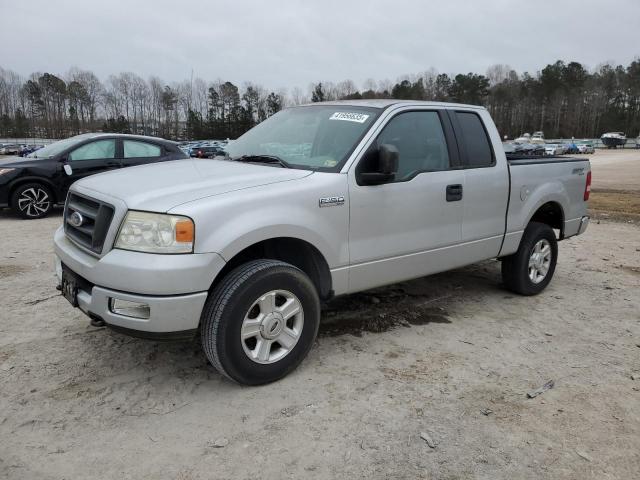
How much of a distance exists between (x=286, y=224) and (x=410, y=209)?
3.78 ft

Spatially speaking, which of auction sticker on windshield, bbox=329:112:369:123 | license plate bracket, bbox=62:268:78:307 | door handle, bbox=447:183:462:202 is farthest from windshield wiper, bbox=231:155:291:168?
license plate bracket, bbox=62:268:78:307

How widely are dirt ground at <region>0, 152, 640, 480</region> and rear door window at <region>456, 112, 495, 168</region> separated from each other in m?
1.42

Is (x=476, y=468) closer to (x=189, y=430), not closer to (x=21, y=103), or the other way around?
(x=189, y=430)

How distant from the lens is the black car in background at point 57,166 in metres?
9.02

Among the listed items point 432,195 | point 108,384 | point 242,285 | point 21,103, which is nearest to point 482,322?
point 432,195

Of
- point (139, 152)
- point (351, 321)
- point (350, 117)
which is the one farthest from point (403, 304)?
point (139, 152)

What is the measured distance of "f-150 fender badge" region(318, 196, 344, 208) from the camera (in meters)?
3.33

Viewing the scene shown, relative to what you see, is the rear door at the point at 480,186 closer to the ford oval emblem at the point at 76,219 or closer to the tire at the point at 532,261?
the tire at the point at 532,261

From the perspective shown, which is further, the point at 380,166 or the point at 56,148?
the point at 56,148

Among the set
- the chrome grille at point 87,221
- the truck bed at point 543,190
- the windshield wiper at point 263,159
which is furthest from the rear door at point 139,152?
the truck bed at point 543,190

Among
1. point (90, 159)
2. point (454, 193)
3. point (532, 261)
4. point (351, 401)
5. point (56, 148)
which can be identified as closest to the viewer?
point (351, 401)

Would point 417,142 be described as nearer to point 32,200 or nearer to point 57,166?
point 57,166

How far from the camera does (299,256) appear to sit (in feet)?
11.8

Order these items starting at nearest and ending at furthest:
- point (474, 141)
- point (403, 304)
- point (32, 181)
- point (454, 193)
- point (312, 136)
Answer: point (312, 136) → point (454, 193) → point (474, 141) → point (403, 304) → point (32, 181)
